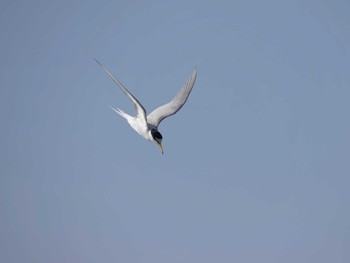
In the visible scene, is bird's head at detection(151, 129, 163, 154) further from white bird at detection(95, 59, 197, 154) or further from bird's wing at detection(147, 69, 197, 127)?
bird's wing at detection(147, 69, 197, 127)

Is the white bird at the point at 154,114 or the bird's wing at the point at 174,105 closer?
the white bird at the point at 154,114

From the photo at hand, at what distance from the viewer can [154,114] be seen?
2494 cm

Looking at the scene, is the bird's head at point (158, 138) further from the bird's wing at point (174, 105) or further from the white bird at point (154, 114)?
the bird's wing at point (174, 105)

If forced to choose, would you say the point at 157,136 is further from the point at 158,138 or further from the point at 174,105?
the point at 174,105

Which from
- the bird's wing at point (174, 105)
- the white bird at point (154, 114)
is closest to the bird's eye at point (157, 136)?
the white bird at point (154, 114)

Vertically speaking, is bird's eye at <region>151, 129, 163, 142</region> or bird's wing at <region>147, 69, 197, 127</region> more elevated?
bird's wing at <region>147, 69, 197, 127</region>

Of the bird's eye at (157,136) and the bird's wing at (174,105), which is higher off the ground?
the bird's wing at (174,105)

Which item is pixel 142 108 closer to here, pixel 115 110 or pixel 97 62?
pixel 115 110

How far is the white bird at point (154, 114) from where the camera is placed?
21375 mm

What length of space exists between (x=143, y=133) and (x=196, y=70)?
11.6ft

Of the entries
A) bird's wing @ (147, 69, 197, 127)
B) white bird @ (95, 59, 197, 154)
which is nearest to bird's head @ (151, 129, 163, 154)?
white bird @ (95, 59, 197, 154)

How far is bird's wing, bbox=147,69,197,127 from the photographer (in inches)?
969

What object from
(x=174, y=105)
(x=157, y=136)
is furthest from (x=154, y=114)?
(x=157, y=136)

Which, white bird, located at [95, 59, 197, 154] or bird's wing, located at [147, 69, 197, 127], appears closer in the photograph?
white bird, located at [95, 59, 197, 154]
